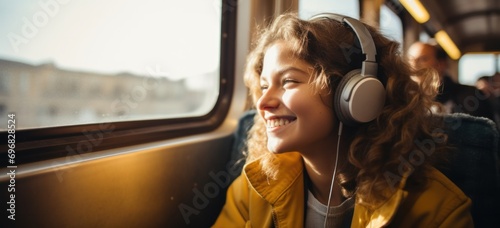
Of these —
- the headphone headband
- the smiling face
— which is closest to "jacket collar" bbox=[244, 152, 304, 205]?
the smiling face

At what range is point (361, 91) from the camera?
0.84 m

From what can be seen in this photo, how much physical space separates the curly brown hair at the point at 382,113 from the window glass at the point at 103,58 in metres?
0.63

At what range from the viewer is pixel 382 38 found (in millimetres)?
1018

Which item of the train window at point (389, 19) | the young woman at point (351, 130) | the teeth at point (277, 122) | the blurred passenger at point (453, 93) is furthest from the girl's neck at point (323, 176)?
the train window at point (389, 19)

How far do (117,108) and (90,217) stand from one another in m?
0.42

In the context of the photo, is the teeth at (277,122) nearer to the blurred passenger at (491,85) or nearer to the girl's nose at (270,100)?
the girl's nose at (270,100)

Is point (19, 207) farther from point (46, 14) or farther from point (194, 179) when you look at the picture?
point (194, 179)

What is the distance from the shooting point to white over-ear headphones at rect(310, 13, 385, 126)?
0.84 m

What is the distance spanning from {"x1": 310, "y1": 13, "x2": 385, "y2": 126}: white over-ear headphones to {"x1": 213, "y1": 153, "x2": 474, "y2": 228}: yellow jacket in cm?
23

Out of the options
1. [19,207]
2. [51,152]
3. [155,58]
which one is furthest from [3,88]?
[155,58]

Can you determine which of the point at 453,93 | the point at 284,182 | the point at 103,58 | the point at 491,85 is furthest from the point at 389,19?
the point at 103,58

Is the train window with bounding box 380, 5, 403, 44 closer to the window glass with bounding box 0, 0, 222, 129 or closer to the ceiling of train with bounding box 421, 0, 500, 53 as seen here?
the ceiling of train with bounding box 421, 0, 500, 53

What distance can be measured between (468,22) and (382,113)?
20.1ft

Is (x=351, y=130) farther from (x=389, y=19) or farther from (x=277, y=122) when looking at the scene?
(x=389, y=19)
